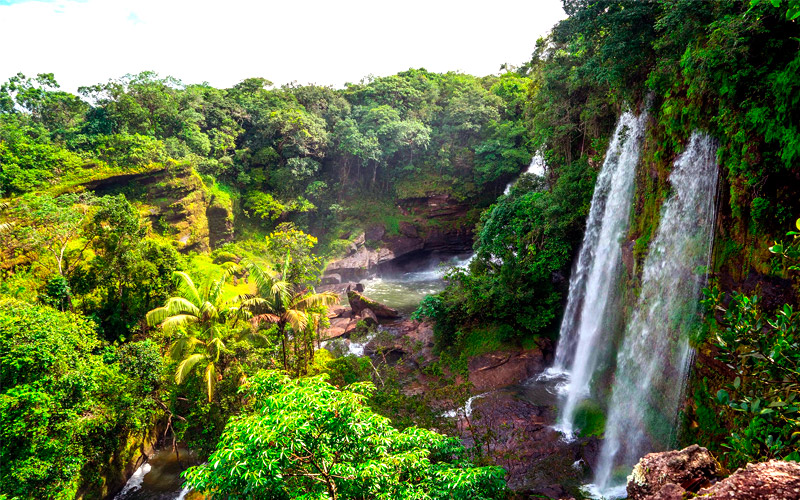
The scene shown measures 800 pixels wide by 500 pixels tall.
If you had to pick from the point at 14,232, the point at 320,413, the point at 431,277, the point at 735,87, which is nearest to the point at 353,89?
the point at 431,277

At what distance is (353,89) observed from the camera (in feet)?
135

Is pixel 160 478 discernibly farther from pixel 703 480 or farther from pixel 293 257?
pixel 703 480

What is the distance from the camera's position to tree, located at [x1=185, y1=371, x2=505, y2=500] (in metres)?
4.41

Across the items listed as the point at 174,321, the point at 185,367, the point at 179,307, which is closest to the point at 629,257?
the point at 185,367

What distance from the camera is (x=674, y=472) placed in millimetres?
4750

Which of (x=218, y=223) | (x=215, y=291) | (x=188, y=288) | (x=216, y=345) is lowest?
(x=216, y=345)

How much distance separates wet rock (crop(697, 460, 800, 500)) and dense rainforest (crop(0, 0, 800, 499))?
1.32 ft

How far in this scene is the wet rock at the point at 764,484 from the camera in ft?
8.84

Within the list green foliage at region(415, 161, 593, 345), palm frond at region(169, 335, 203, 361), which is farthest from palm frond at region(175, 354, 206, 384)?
green foliage at region(415, 161, 593, 345)

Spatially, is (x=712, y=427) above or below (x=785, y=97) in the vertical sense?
below

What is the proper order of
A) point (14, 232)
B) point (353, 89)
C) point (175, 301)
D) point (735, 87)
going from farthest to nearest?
point (353, 89) < point (14, 232) < point (175, 301) < point (735, 87)

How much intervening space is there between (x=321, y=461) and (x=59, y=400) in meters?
8.03

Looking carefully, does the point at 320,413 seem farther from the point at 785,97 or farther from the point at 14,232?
the point at 14,232

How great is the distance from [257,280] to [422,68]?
38603 mm
